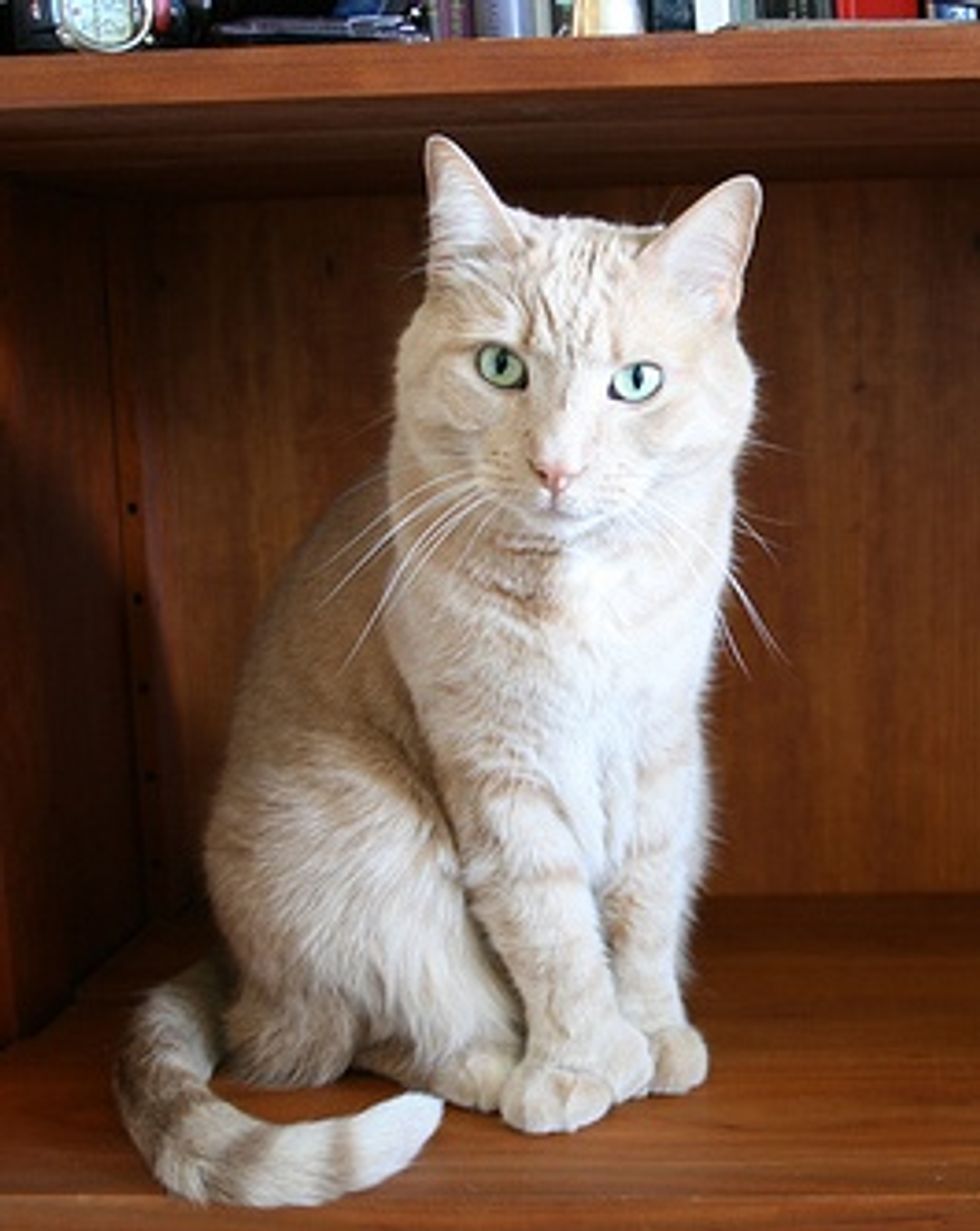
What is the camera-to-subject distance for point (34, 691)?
1.33 m

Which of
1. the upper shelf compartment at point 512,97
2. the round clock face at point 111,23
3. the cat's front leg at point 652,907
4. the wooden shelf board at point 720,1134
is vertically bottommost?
the wooden shelf board at point 720,1134

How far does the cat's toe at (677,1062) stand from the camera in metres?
1.20

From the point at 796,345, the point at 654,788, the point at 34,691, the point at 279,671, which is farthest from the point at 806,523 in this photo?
the point at 34,691

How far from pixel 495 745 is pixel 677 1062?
0.26 meters

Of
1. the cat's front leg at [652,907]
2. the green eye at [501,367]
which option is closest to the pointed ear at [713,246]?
the green eye at [501,367]

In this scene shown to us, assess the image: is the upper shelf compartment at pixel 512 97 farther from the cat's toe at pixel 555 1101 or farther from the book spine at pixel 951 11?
the cat's toe at pixel 555 1101

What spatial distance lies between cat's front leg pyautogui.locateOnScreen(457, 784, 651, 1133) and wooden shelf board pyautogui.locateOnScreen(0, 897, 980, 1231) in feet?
0.13

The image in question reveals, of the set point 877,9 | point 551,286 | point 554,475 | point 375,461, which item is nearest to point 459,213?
point 551,286

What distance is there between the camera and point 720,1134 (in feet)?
3.72

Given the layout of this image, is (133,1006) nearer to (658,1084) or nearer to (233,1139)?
(233,1139)

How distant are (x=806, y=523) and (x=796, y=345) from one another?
163 millimetres

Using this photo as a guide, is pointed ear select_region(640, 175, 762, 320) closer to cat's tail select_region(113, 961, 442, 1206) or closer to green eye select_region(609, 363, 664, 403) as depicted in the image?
green eye select_region(609, 363, 664, 403)

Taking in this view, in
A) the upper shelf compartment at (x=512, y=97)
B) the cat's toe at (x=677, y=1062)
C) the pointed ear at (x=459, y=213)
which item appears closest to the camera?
the upper shelf compartment at (x=512, y=97)

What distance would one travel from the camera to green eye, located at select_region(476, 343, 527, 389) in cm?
112
